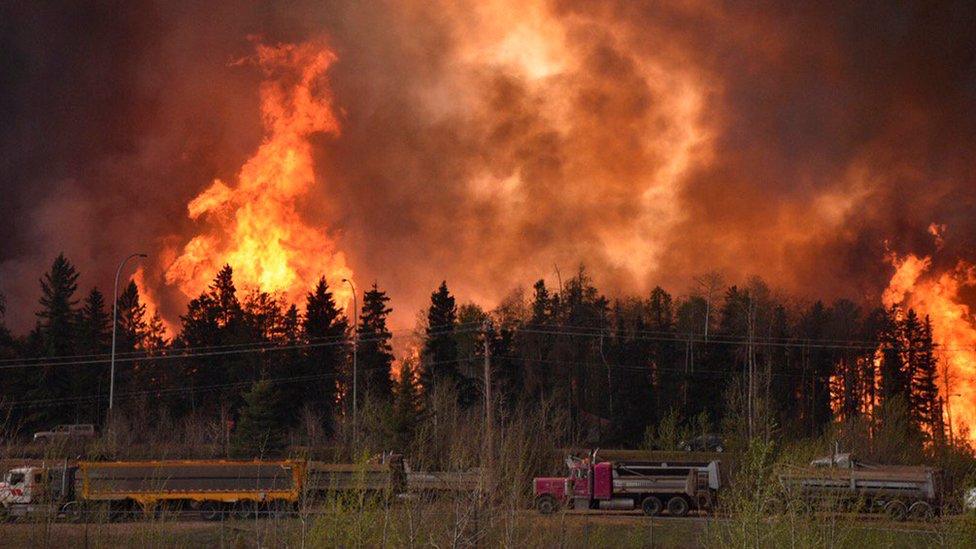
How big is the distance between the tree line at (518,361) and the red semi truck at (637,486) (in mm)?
25119

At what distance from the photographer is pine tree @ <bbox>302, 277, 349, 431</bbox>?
9394cm

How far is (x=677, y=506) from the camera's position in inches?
2149

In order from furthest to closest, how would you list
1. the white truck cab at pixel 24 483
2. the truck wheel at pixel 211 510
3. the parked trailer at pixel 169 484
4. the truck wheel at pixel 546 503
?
the truck wheel at pixel 546 503
the parked trailer at pixel 169 484
the truck wheel at pixel 211 510
the white truck cab at pixel 24 483

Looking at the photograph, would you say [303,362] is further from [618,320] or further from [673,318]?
[673,318]

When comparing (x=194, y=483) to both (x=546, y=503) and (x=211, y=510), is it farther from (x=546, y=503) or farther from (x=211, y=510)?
(x=546, y=503)

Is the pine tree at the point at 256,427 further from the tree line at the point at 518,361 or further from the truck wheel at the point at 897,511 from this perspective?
the truck wheel at the point at 897,511

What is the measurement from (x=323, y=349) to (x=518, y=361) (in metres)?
20.0

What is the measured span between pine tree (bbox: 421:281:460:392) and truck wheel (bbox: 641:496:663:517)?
32971mm

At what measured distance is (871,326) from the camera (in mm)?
112062

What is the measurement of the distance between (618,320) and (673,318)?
13.0 metres

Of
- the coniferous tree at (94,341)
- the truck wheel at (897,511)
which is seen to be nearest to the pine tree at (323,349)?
the coniferous tree at (94,341)

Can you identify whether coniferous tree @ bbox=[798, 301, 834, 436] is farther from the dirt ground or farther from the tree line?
the dirt ground

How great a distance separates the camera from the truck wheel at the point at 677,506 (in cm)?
5453

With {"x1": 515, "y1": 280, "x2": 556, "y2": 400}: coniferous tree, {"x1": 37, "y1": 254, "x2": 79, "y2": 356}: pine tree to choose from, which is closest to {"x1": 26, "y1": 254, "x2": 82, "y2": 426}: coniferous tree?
{"x1": 37, "y1": 254, "x2": 79, "y2": 356}: pine tree
